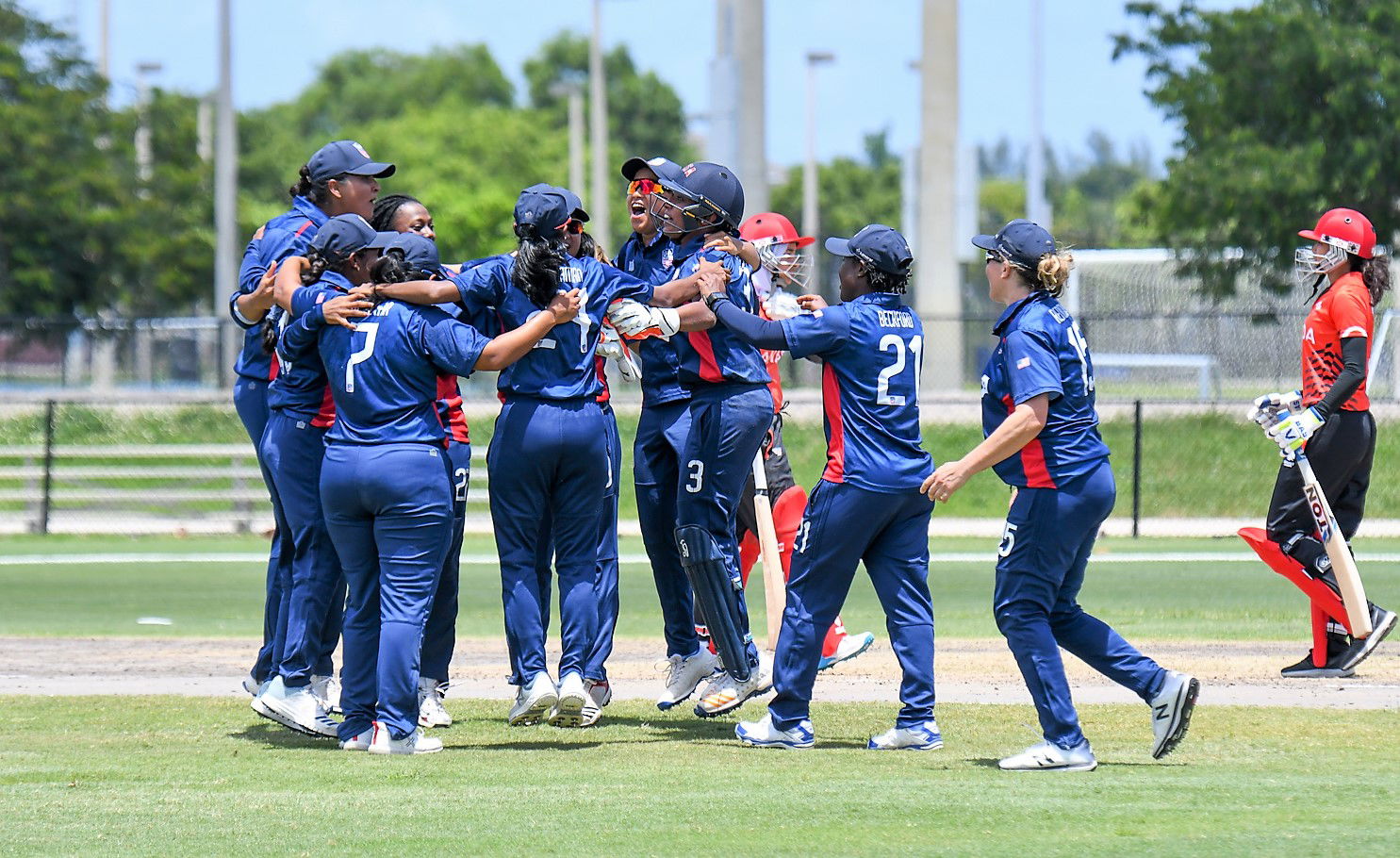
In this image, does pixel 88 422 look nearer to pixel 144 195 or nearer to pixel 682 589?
pixel 144 195

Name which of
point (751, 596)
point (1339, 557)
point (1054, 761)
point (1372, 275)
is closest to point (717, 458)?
point (1054, 761)

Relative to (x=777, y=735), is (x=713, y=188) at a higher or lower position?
higher

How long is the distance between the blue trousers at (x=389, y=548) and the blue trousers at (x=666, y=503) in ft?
4.00

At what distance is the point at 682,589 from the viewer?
8.11 m

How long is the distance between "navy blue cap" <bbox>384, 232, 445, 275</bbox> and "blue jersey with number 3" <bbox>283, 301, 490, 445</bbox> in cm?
25

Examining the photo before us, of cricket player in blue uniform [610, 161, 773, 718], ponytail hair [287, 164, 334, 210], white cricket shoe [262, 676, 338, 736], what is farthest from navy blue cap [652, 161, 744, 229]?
white cricket shoe [262, 676, 338, 736]

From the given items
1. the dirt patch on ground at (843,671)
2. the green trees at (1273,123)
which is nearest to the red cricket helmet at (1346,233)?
the dirt patch on ground at (843,671)

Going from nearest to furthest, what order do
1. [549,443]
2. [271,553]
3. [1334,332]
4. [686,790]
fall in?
[686,790], [549,443], [271,553], [1334,332]

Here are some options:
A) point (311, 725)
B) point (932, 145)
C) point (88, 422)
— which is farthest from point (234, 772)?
point (932, 145)

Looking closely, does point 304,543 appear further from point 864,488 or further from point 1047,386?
point 1047,386

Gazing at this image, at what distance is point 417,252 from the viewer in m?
7.06

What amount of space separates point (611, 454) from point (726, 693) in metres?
1.22

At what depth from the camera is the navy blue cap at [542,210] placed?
7207 millimetres

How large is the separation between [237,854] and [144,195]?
29962mm
